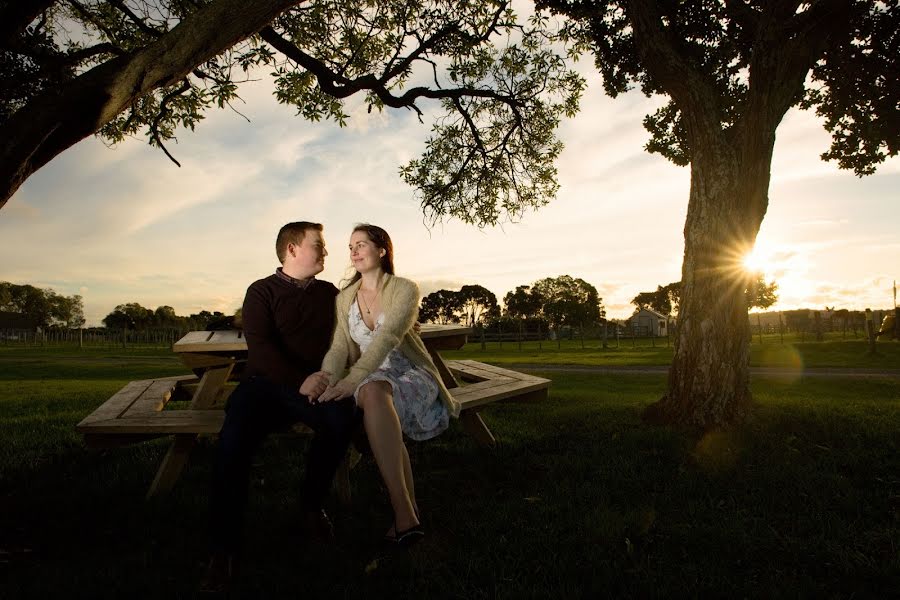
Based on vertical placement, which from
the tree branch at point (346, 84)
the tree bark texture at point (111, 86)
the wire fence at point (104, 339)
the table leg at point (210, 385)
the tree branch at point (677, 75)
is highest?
the tree branch at point (346, 84)

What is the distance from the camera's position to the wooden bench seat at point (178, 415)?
143 inches


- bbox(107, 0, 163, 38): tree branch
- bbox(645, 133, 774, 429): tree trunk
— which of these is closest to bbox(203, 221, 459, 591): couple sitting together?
bbox(645, 133, 774, 429): tree trunk

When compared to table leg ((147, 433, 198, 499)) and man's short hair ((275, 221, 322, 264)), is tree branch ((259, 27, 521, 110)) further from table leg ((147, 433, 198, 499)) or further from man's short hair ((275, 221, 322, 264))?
table leg ((147, 433, 198, 499))

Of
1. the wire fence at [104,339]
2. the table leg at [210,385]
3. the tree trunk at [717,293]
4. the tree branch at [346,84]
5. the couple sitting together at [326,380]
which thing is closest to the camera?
the couple sitting together at [326,380]

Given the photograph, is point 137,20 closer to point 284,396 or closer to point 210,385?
point 210,385

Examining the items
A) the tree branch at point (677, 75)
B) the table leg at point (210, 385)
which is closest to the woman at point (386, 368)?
the table leg at point (210, 385)

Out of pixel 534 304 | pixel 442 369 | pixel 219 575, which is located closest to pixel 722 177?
pixel 442 369

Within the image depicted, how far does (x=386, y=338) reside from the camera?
349 cm

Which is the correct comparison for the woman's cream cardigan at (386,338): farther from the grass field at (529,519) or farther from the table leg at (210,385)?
the table leg at (210,385)

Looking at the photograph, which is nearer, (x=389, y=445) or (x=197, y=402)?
(x=389, y=445)

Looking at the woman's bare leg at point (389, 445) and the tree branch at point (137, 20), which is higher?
the tree branch at point (137, 20)

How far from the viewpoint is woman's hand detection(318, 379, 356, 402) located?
10.7ft

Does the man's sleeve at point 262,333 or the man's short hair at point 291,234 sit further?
the man's short hair at point 291,234

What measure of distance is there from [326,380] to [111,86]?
2485 mm
